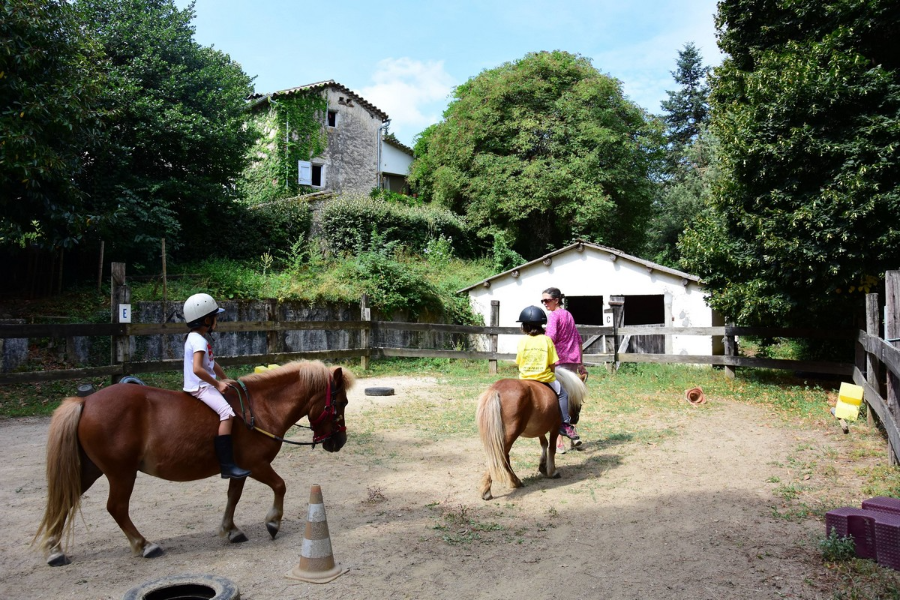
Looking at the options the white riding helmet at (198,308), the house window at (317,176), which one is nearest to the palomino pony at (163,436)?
the white riding helmet at (198,308)

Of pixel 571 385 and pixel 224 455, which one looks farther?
pixel 571 385

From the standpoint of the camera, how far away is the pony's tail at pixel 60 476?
3803mm

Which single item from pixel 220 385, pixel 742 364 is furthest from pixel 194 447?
pixel 742 364

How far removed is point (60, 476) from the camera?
3812mm

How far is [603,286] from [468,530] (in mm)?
13834

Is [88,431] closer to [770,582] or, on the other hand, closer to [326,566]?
[326,566]

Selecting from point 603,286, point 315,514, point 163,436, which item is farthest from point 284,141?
point 315,514

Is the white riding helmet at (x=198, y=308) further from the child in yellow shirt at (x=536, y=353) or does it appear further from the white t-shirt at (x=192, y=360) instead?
the child in yellow shirt at (x=536, y=353)

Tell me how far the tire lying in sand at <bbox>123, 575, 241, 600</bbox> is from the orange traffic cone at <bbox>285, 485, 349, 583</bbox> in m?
0.40

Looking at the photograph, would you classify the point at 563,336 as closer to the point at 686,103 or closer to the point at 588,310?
the point at 588,310

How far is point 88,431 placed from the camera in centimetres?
385

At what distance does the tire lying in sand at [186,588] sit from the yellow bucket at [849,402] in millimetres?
7175

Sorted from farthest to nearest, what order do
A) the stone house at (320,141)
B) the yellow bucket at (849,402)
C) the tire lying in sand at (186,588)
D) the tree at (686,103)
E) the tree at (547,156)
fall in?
the tree at (686,103) → the tree at (547,156) → the stone house at (320,141) → the yellow bucket at (849,402) → the tire lying in sand at (186,588)

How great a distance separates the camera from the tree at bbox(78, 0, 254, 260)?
51.6ft
